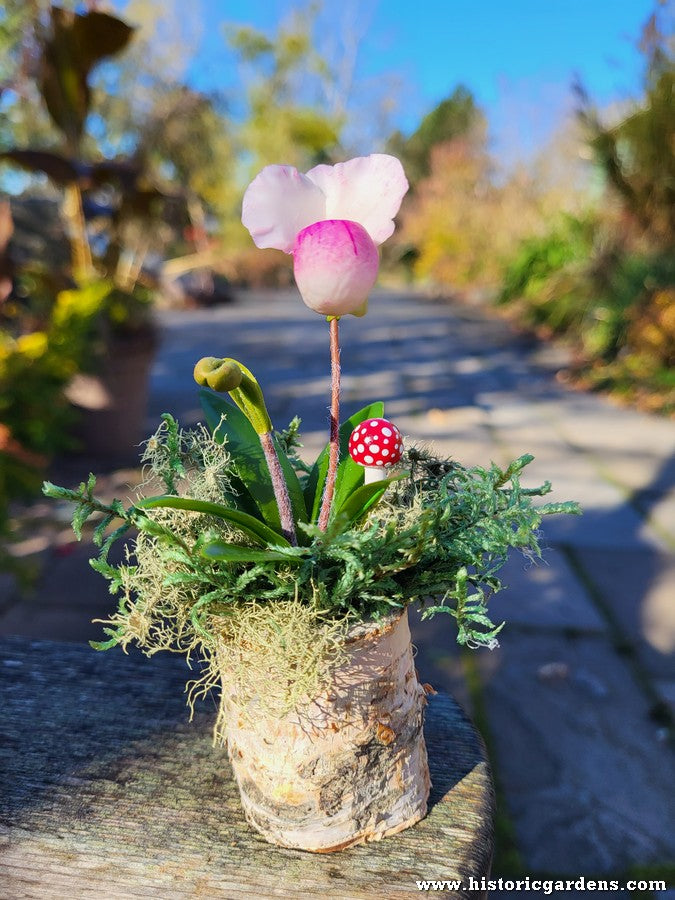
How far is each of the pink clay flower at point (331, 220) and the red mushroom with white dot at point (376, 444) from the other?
Answer: 137mm

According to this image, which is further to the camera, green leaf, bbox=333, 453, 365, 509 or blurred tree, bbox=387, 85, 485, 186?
blurred tree, bbox=387, 85, 485, 186

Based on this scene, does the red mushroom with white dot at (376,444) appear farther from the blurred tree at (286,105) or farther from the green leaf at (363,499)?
the blurred tree at (286,105)

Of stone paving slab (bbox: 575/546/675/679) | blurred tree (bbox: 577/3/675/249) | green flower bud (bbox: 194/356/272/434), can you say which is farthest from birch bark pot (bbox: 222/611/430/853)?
blurred tree (bbox: 577/3/675/249)

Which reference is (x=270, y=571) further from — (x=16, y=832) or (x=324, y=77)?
(x=324, y=77)

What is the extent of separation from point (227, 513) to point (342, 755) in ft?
1.06

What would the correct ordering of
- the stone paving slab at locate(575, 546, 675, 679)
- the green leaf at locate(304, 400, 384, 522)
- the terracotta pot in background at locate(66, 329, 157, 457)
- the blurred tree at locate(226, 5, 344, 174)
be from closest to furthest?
the green leaf at locate(304, 400, 384, 522) → the stone paving slab at locate(575, 546, 675, 679) → the terracotta pot in background at locate(66, 329, 157, 457) → the blurred tree at locate(226, 5, 344, 174)

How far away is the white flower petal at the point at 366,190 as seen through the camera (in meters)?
0.69

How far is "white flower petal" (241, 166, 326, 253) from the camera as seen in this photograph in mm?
677

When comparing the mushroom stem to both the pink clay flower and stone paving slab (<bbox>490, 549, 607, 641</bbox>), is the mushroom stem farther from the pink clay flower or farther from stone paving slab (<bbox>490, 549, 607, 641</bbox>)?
stone paving slab (<bbox>490, 549, 607, 641</bbox>)

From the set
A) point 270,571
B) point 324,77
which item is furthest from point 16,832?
point 324,77

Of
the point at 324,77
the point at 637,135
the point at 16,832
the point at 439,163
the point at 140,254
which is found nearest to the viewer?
the point at 16,832

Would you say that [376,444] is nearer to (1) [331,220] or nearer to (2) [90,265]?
(1) [331,220]

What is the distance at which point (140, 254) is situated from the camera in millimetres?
4398

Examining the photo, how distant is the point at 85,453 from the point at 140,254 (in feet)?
4.99
